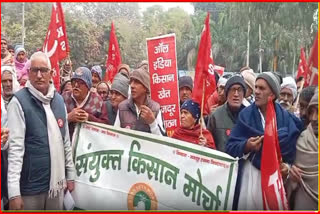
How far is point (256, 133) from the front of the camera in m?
3.84

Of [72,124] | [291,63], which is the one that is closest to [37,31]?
[291,63]

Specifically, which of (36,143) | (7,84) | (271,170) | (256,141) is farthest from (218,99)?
(36,143)

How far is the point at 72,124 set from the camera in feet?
14.8

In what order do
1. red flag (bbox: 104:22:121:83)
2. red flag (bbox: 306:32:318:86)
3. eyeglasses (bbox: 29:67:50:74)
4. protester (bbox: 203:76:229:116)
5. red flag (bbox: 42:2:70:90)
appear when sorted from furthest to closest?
red flag (bbox: 104:22:121:83) < red flag (bbox: 42:2:70:90) < protester (bbox: 203:76:229:116) < red flag (bbox: 306:32:318:86) < eyeglasses (bbox: 29:67:50:74)

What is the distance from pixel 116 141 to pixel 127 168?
262mm

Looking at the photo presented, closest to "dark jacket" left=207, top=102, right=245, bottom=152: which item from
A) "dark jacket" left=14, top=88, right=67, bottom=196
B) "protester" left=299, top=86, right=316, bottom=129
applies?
"protester" left=299, top=86, right=316, bottom=129

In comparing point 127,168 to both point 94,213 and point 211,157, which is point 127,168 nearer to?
point 94,213

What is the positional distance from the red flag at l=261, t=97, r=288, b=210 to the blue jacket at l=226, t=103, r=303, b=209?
0.33ft

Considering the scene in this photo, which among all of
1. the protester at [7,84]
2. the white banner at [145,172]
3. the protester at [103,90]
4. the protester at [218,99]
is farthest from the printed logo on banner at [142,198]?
the protester at [103,90]

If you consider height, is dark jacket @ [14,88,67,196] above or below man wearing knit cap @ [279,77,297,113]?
below

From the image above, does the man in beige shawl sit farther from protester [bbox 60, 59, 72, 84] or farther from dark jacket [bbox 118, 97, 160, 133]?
protester [bbox 60, 59, 72, 84]

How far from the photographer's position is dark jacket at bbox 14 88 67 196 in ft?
12.0

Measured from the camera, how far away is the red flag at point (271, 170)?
368cm

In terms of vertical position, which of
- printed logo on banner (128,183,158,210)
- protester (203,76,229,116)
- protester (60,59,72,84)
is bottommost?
printed logo on banner (128,183,158,210)
